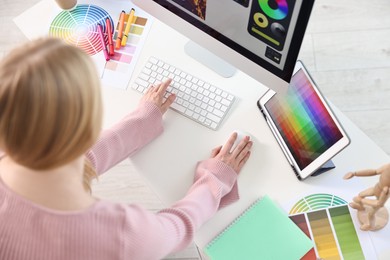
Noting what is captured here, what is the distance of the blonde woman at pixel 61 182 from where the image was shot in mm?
657

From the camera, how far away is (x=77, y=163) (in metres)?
0.78

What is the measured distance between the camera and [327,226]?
1034 mm

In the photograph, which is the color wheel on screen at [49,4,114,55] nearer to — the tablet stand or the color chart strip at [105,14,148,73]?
the color chart strip at [105,14,148,73]

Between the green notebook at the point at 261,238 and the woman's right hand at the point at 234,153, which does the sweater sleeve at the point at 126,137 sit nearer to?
the woman's right hand at the point at 234,153

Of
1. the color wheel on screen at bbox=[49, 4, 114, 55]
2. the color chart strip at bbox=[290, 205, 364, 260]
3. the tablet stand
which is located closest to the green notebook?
the color chart strip at bbox=[290, 205, 364, 260]

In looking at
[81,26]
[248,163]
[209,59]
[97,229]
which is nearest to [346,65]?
[209,59]

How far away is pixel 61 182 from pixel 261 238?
1.51ft

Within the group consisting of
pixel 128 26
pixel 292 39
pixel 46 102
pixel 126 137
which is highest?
pixel 292 39

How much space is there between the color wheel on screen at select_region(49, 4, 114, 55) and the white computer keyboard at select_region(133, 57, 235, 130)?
166 mm

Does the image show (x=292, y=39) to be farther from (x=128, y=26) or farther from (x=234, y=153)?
(x=128, y=26)

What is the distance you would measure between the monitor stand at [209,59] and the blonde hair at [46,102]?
21.7 inches

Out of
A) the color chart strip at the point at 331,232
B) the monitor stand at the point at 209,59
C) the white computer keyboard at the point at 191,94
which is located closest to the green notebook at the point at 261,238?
the color chart strip at the point at 331,232

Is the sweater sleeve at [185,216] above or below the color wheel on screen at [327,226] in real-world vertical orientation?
below

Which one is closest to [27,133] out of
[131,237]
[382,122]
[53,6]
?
[131,237]
